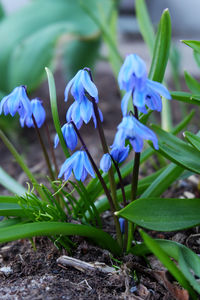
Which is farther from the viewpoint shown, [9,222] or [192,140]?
[9,222]

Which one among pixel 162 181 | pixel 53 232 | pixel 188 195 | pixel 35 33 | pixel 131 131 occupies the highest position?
pixel 35 33

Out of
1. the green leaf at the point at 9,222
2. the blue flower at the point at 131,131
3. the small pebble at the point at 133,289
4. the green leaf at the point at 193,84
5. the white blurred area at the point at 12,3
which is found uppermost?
the white blurred area at the point at 12,3

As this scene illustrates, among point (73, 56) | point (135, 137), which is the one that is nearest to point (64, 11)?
point (73, 56)

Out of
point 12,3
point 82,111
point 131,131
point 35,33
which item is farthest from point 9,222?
point 12,3

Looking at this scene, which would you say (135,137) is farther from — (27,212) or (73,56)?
(73,56)

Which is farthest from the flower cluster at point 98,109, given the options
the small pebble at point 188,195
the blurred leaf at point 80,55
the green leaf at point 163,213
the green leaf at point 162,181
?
the blurred leaf at point 80,55

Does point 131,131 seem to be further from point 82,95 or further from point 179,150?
point 179,150

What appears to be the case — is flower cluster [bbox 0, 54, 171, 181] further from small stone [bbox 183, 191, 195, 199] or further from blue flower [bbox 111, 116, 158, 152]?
small stone [bbox 183, 191, 195, 199]

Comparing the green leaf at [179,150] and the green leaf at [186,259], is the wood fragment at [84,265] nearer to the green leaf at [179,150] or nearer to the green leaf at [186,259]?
the green leaf at [186,259]
